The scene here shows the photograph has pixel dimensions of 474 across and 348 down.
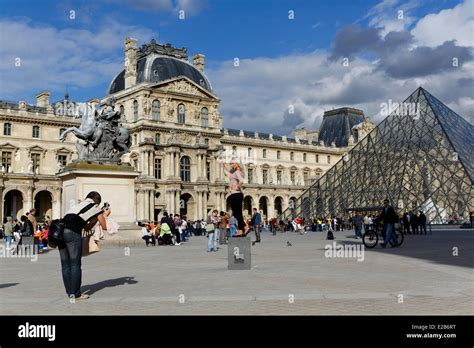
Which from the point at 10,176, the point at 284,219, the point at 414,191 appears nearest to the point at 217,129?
the point at 284,219

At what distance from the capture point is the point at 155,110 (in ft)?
194

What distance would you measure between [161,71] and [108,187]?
4268 cm

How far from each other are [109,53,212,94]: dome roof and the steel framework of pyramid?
22923 mm

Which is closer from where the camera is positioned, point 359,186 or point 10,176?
point 359,186

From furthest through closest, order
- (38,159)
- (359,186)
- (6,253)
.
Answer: (38,159) → (359,186) → (6,253)

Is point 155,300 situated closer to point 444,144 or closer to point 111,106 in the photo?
point 111,106

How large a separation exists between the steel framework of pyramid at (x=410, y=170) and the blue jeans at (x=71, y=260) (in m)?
30.0

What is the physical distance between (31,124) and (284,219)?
27594mm

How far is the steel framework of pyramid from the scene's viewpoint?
37.9 metres

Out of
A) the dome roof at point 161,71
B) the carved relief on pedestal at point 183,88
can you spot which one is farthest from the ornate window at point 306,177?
the carved relief on pedestal at point 183,88

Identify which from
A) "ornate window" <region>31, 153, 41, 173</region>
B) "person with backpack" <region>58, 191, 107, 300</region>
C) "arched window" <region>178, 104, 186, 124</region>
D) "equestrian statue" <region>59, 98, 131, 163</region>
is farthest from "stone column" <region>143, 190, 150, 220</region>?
"person with backpack" <region>58, 191, 107, 300</region>

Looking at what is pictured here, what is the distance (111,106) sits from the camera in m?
20.8

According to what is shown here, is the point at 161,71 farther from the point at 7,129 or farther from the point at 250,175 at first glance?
the point at 250,175

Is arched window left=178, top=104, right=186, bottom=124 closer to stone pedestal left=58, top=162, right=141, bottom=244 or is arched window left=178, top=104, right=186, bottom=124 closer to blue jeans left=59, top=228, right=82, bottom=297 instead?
stone pedestal left=58, top=162, right=141, bottom=244
